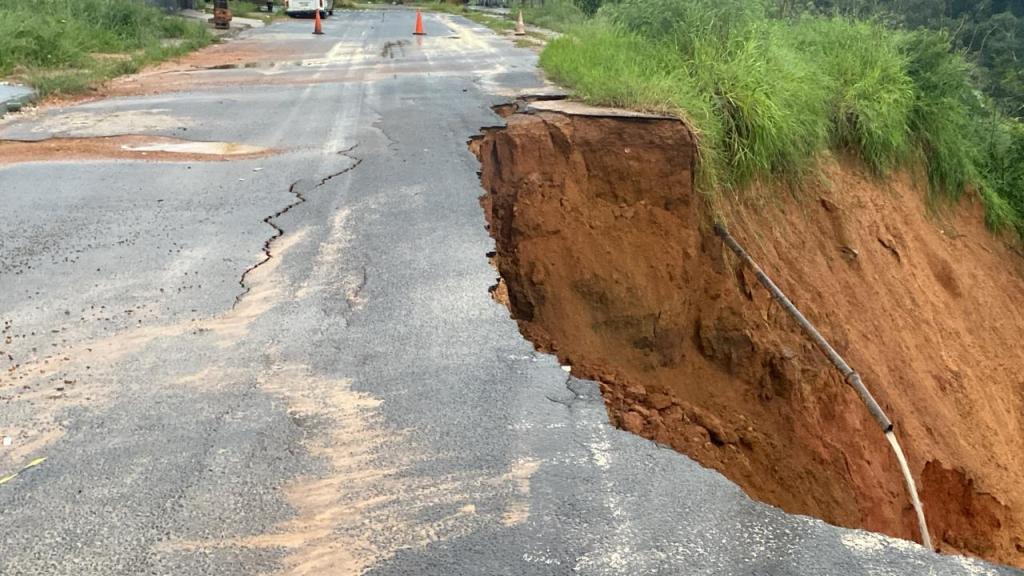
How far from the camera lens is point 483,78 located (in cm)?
1362

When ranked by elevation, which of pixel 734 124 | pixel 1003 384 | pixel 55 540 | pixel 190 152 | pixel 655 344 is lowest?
pixel 1003 384

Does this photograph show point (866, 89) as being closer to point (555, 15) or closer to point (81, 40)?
point (81, 40)

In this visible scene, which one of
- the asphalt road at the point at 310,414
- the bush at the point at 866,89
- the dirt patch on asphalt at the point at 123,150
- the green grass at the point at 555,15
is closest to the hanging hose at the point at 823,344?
the asphalt road at the point at 310,414

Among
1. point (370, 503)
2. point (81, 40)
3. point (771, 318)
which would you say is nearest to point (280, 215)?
point (370, 503)

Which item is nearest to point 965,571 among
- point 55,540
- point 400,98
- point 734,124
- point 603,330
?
point 55,540

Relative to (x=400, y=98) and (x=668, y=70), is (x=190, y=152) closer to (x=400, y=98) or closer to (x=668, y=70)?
(x=400, y=98)

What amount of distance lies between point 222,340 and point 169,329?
1.30 ft

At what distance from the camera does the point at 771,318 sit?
25.4 feet

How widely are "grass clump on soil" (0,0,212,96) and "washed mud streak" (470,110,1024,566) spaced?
28.7 feet

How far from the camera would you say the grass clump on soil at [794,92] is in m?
8.48

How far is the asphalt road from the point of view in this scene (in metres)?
2.85

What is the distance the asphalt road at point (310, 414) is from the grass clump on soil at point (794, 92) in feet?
9.11

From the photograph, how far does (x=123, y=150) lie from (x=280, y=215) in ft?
10.8

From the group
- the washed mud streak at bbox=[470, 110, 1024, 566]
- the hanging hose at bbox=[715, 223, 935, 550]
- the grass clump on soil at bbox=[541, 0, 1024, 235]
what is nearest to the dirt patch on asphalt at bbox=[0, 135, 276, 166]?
the washed mud streak at bbox=[470, 110, 1024, 566]
